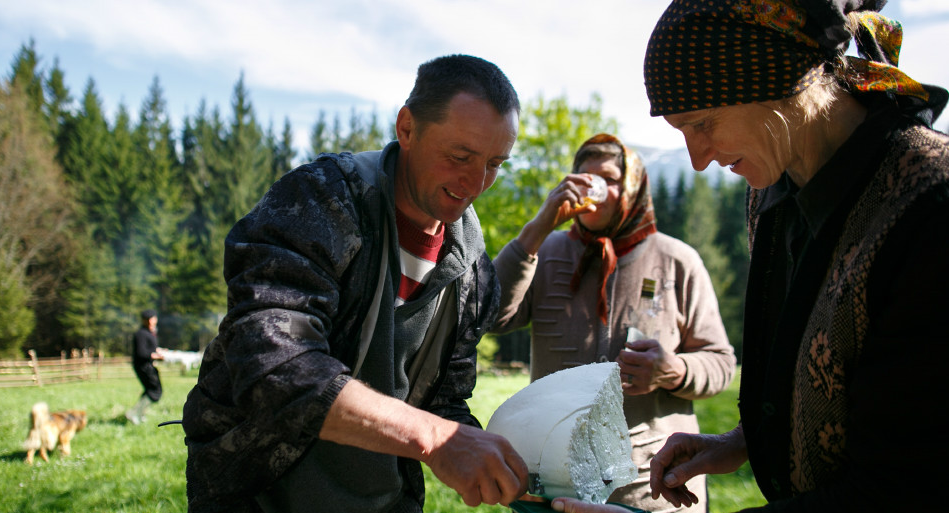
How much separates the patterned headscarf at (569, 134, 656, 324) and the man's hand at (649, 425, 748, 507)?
117 cm

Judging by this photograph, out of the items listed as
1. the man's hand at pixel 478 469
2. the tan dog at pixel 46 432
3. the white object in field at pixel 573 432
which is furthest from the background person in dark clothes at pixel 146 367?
the man's hand at pixel 478 469

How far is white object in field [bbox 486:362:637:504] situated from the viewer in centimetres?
203

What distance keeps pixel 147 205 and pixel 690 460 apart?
49901 millimetres

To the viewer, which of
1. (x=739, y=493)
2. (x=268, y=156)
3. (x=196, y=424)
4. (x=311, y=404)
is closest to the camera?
(x=311, y=404)

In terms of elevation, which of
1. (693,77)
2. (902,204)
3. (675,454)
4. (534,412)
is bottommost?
(675,454)

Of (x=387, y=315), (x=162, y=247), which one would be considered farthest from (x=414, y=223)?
(x=162, y=247)

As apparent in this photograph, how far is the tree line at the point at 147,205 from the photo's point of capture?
23.8 m

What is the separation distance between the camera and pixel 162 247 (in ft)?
144

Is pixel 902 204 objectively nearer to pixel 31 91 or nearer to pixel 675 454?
pixel 675 454

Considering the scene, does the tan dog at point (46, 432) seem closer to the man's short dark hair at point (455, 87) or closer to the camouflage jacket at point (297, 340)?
the camouflage jacket at point (297, 340)

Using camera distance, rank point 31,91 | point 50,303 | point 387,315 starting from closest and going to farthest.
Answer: point 387,315 → point 50,303 → point 31,91

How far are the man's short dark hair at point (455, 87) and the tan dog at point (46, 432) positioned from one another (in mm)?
7663

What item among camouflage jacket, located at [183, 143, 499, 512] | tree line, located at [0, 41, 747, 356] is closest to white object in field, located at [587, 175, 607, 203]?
camouflage jacket, located at [183, 143, 499, 512]

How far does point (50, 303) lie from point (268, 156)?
24.6 meters
